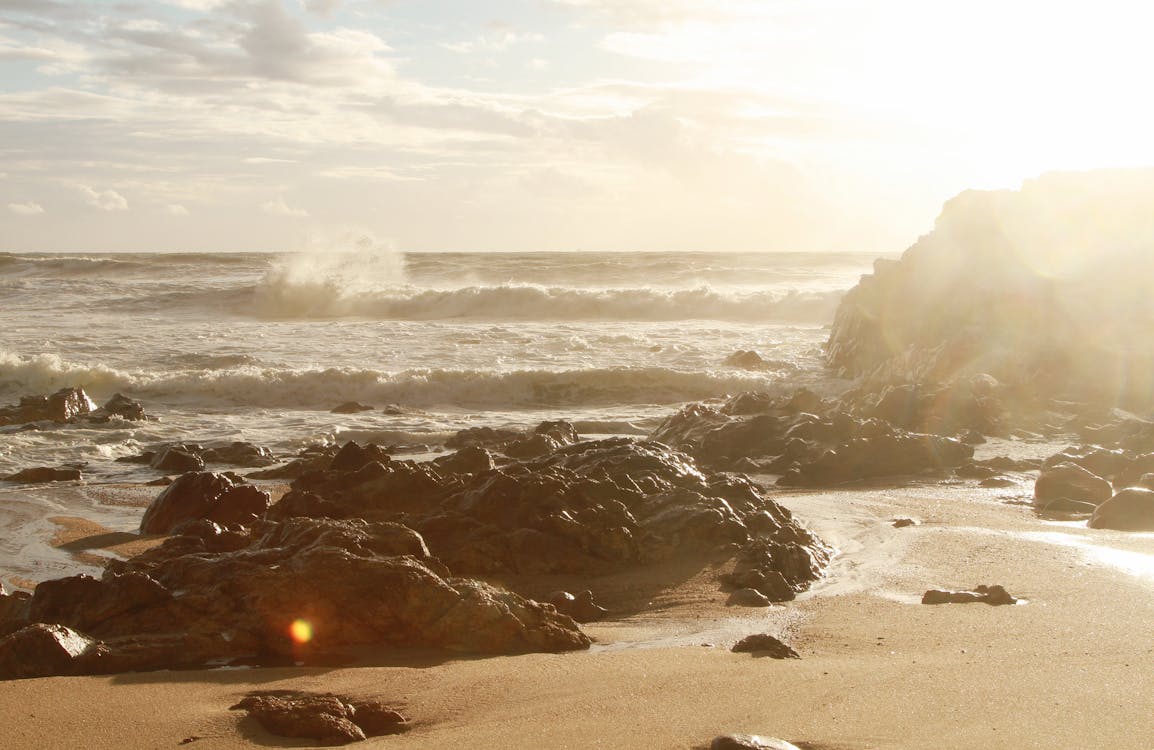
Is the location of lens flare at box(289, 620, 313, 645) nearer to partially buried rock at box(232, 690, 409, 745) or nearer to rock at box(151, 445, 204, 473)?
partially buried rock at box(232, 690, 409, 745)

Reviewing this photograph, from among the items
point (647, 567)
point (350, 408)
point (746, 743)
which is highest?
point (746, 743)

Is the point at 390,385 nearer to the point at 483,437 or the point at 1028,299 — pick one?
the point at 483,437

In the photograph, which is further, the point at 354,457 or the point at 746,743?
the point at 354,457

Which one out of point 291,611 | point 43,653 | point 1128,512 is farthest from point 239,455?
point 1128,512

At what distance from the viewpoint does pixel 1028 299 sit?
15.7m

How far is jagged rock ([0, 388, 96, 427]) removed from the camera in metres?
15.2

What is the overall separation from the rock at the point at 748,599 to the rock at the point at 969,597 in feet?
2.57

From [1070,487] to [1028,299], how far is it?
24.8 feet

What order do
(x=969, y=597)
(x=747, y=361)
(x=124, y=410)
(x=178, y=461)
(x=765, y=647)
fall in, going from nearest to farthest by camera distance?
(x=765, y=647)
(x=969, y=597)
(x=178, y=461)
(x=124, y=410)
(x=747, y=361)

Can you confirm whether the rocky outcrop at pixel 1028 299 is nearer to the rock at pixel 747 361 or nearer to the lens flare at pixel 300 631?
the rock at pixel 747 361

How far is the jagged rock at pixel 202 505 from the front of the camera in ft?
27.2

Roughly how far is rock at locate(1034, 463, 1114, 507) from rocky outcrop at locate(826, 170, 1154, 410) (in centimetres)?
471

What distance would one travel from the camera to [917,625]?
206 inches

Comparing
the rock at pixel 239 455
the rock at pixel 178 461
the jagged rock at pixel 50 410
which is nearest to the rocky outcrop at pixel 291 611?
the rock at pixel 178 461
